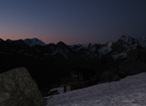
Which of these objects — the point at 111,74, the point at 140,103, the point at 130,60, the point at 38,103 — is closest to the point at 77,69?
the point at 130,60

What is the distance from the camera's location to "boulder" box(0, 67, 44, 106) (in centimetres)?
1831

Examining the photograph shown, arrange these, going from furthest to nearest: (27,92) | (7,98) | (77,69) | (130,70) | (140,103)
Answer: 1. (77,69)
2. (130,70)
3. (27,92)
4. (7,98)
5. (140,103)

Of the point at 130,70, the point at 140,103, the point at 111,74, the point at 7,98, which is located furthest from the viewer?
the point at 130,70

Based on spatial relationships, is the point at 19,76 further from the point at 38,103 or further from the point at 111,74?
the point at 111,74

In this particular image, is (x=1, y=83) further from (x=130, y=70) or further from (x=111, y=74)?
(x=130, y=70)

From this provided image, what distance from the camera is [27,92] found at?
19.8 metres

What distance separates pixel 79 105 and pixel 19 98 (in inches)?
151

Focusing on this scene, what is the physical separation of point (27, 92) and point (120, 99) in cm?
616

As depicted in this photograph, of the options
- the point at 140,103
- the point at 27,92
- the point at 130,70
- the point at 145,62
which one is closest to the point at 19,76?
the point at 27,92

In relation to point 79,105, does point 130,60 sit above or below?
above

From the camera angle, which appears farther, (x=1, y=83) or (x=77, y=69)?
(x=77, y=69)

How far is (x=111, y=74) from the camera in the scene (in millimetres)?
42156

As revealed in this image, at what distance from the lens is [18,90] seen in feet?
62.8

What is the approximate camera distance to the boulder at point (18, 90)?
60.1ft
